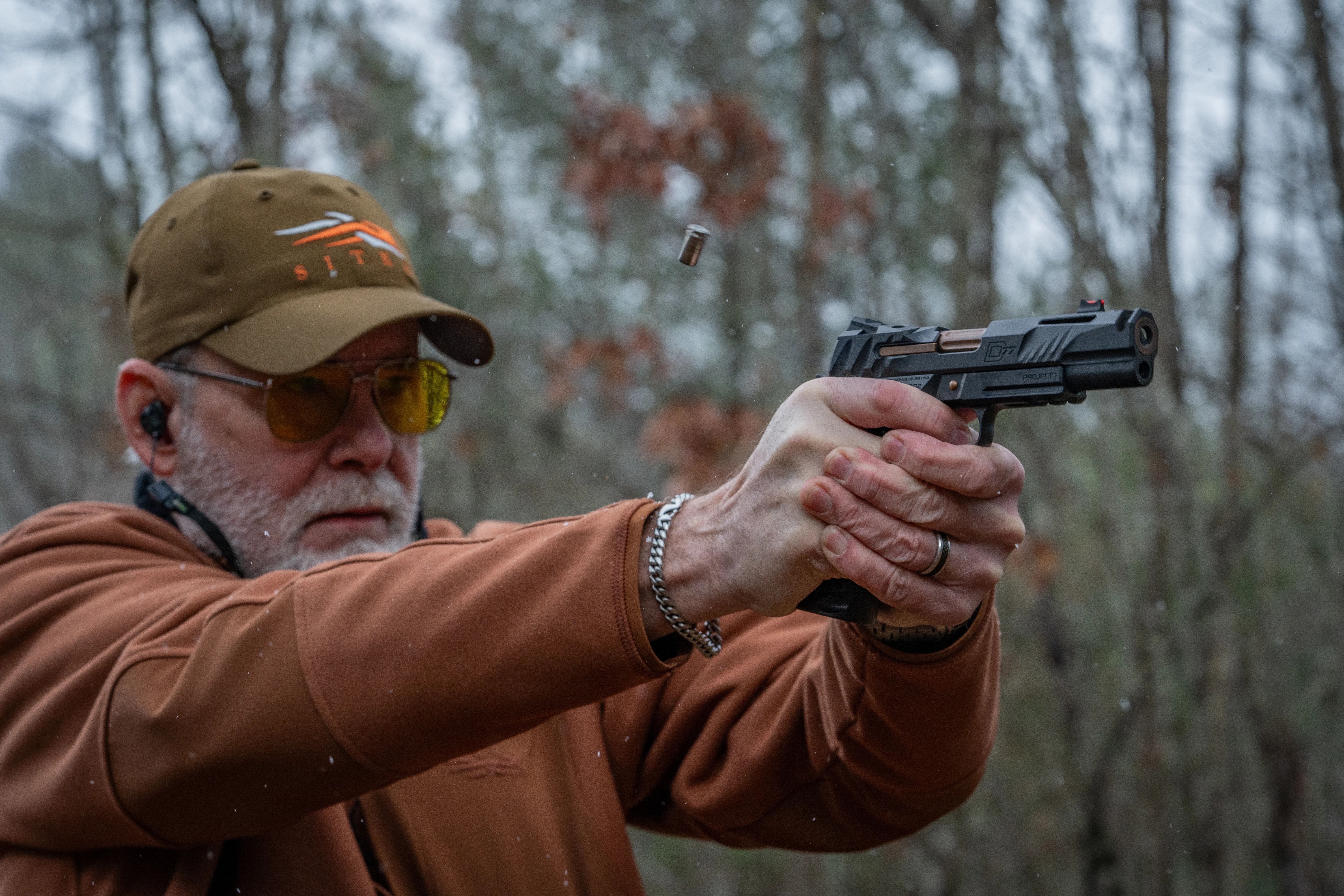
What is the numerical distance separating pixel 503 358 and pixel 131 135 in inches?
155

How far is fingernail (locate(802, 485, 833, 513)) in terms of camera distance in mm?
1381

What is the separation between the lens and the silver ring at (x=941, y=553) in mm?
1442

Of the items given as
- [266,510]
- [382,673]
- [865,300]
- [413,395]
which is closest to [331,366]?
[413,395]

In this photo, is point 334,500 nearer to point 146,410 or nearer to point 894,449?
point 146,410

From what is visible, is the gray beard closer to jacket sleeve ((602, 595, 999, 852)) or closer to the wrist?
jacket sleeve ((602, 595, 999, 852))

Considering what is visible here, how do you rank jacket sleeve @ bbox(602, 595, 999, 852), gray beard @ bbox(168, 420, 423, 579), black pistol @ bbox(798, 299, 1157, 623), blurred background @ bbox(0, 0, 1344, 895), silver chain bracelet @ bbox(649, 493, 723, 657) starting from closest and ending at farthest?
black pistol @ bbox(798, 299, 1157, 623)
silver chain bracelet @ bbox(649, 493, 723, 657)
jacket sleeve @ bbox(602, 595, 999, 852)
gray beard @ bbox(168, 420, 423, 579)
blurred background @ bbox(0, 0, 1344, 895)

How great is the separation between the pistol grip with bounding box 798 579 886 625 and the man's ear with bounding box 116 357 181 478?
1635 millimetres

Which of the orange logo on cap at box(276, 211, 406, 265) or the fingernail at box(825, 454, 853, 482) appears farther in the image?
the orange logo on cap at box(276, 211, 406, 265)

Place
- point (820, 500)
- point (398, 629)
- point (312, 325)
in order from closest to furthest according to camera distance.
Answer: point (820, 500) < point (398, 629) < point (312, 325)

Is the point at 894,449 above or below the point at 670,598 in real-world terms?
above

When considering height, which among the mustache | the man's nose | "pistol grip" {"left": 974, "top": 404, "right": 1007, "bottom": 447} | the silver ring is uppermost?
the man's nose

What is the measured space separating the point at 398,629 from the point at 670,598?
39cm

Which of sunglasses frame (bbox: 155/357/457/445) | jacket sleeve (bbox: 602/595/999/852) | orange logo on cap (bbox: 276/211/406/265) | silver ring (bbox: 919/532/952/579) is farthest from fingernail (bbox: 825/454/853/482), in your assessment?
orange logo on cap (bbox: 276/211/406/265)

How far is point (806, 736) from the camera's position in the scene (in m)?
2.00
